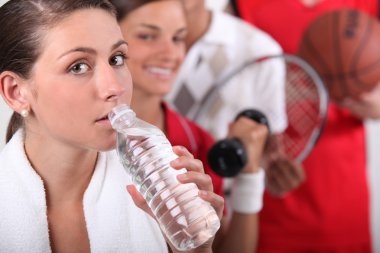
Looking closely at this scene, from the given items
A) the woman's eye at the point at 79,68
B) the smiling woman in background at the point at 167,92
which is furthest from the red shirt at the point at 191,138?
the woman's eye at the point at 79,68

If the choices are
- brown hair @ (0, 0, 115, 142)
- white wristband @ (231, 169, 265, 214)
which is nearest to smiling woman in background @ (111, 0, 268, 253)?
white wristband @ (231, 169, 265, 214)

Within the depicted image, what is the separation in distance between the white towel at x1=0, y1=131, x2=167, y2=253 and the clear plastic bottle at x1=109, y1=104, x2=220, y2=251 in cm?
3

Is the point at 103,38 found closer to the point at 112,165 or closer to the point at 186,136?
the point at 112,165

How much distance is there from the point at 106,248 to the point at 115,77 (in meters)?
0.19

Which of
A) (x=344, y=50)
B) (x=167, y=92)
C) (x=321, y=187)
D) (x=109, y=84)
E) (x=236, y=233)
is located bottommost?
(x=321, y=187)

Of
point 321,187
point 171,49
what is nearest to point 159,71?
point 171,49

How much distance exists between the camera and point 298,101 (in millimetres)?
1003

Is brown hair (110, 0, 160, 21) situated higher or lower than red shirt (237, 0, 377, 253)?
higher

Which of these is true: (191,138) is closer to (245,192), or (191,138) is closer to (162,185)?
(245,192)

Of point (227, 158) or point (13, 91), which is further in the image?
point (227, 158)

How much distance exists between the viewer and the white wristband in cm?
79

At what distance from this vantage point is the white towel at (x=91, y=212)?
0.54 meters

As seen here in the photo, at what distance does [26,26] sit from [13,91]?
66 millimetres

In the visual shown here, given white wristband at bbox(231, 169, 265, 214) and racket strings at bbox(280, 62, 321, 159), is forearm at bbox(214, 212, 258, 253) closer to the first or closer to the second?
white wristband at bbox(231, 169, 265, 214)
